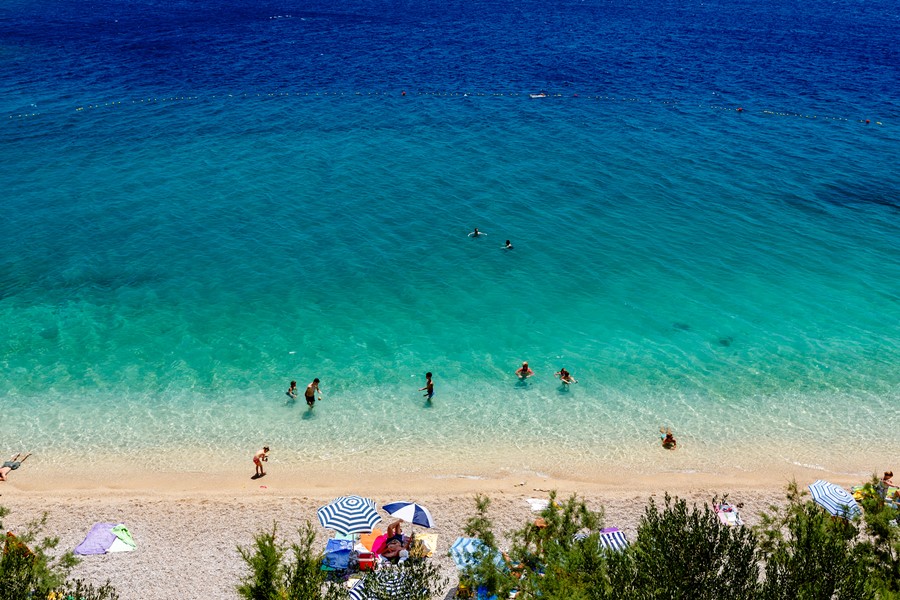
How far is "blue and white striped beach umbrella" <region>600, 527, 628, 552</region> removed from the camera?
71.9 feet

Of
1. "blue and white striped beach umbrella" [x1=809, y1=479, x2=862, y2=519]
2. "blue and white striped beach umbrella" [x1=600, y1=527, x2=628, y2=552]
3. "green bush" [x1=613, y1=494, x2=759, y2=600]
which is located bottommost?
"blue and white striped beach umbrella" [x1=600, y1=527, x2=628, y2=552]

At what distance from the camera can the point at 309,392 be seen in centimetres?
3066

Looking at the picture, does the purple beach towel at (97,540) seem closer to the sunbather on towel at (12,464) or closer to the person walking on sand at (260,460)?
the person walking on sand at (260,460)

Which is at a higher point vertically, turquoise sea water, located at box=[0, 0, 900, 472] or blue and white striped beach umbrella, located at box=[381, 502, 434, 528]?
turquoise sea water, located at box=[0, 0, 900, 472]

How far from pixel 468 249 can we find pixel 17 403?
26.0m

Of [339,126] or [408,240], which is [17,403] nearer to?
[408,240]

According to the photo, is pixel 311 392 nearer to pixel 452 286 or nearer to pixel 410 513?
pixel 410 513

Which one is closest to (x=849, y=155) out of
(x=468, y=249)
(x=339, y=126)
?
(x=468, y=249)

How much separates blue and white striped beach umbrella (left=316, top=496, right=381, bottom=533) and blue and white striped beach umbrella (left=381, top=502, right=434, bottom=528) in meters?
0.58

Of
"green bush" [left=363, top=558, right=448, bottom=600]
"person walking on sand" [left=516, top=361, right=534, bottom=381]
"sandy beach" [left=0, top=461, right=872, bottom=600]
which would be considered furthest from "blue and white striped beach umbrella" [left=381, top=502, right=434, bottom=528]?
"person walking on sand" [left=516, top=361, right=534, bottom=381]

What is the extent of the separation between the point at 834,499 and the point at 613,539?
26.9 ft

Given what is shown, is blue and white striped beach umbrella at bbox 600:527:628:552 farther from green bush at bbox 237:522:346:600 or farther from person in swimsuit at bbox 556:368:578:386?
person in swimsuit at bbox 556:368:578:386

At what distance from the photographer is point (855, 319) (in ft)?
122

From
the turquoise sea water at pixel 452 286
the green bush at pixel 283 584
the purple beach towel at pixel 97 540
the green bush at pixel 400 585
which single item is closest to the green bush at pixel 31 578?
the purple beach towel at pixel 97 540
